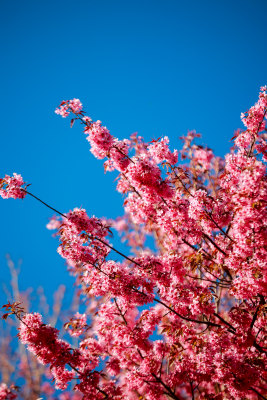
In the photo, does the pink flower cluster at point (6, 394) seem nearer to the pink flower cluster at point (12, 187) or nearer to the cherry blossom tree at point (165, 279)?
the cherry blossom tree at point (165, 279)

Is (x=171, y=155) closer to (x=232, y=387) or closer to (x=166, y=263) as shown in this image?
(x=166, y=263)

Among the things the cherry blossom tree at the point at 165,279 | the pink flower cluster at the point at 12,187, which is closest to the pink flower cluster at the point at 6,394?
the cherry blossom tree at the point at 165,279

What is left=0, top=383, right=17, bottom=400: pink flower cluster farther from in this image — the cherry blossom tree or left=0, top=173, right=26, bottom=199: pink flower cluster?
left=0, top=173, right=26, bottom=199: pink flower cluster

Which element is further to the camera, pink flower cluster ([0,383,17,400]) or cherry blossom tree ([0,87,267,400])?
→ pink flower cluster ([0,383,17,400])

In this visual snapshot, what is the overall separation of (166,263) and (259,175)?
225cm

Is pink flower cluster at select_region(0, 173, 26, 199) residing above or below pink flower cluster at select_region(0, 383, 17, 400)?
above

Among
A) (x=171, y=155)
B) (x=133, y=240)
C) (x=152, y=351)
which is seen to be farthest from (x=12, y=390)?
(x=171, y=155)

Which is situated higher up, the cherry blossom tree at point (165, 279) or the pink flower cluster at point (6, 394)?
the cherry blossom tree at point (165, 279)

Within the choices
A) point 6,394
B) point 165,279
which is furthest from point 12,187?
point 6,394

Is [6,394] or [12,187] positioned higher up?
[12,187]

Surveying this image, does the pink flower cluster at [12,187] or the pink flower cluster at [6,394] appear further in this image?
the pink flower cluster at [6,394]

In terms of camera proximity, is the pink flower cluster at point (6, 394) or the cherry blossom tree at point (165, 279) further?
the pink flower cluster at point (6, 394)

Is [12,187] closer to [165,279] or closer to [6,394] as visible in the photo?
[165,279]

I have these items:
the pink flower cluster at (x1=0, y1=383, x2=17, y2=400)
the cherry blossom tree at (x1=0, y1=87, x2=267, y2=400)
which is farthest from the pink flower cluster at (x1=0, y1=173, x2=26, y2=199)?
the pink flower cluster at (x1=0, y1=383, x2=17, y2=400)
